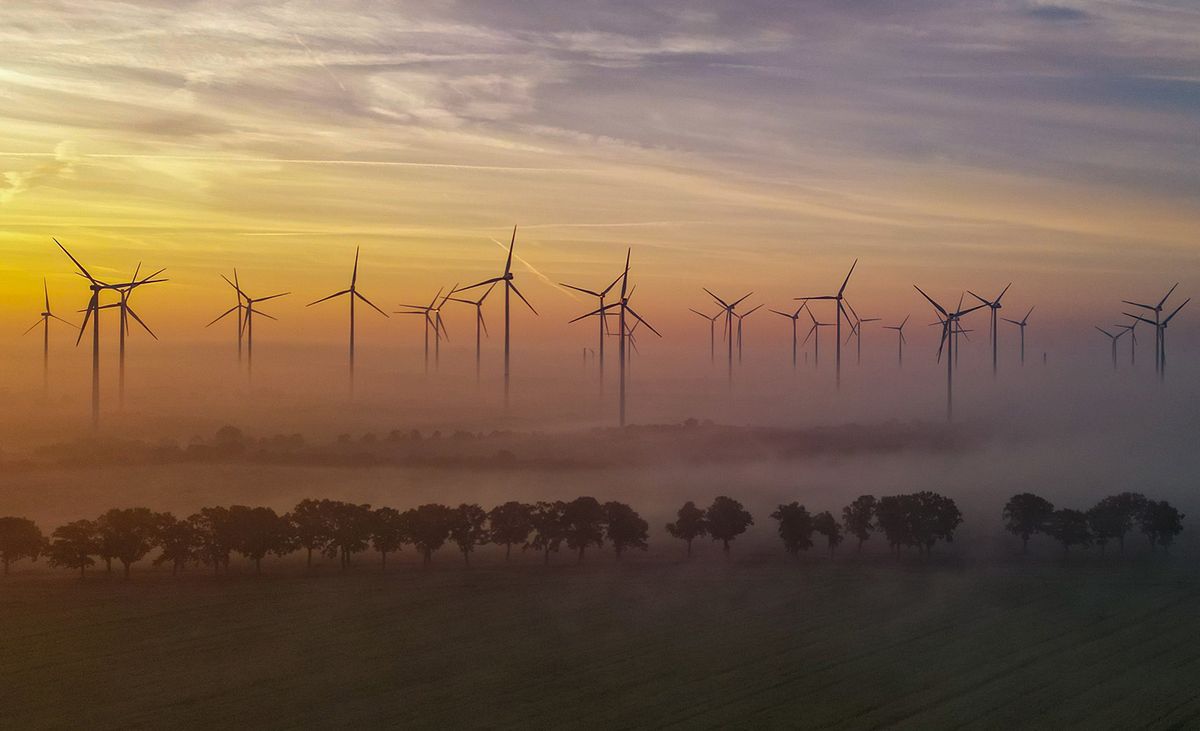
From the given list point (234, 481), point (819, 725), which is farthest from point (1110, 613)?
point (234, 481)

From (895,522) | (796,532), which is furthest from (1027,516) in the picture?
(796,532)

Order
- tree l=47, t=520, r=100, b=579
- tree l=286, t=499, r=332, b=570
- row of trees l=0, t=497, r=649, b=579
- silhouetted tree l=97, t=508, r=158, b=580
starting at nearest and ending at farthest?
tree l=47, t=520, r=100, b=579
silhouetted tree l=97, t=508, r=158, b=580
row of trees l=0, t=497, r=649, b=579
tree l=286, t=499, r=332, b=570

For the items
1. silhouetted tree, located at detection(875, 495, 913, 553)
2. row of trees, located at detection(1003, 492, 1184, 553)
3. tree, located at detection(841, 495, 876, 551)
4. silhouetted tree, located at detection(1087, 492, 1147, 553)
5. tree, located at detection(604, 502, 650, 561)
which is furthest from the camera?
tree, located at detection(841, 495, 876, 551)

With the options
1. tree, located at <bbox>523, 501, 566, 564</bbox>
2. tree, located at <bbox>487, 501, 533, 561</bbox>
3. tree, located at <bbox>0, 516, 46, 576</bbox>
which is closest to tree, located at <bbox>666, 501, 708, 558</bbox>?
tree, located at <bbox>523, 501, 566, 564</bbox>

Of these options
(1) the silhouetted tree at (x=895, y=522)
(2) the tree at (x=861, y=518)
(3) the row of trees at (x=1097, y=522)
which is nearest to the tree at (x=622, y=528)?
(2) the tree at (x=861, y=518)

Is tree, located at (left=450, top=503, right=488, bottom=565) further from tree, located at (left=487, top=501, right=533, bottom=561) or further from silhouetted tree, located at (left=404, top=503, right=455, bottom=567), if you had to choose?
tree, located at (left=487, top=501, right=533, bottom=561)

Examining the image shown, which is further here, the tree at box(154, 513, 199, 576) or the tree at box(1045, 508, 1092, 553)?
the tree at box(1045, 508, 1092, 553)
